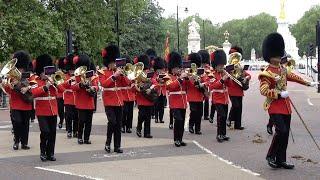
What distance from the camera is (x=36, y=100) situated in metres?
10.5

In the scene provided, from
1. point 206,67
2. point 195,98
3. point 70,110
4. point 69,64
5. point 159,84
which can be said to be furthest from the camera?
point 206,67

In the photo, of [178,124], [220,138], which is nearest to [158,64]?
[220,138]

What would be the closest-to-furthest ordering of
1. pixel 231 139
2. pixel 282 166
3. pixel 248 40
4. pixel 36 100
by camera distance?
pixel 282 166
pixel 36 100
pixel 231 139
pixel 248 40

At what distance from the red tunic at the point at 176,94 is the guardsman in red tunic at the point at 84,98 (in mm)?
1588

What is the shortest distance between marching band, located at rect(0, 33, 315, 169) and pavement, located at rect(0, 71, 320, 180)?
0.33 metres

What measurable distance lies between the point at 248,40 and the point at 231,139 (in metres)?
104

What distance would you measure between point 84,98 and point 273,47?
15.2 feet

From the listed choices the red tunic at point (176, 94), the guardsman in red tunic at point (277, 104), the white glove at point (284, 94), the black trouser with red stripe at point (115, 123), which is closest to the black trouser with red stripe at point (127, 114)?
the red tunic at point (176, 94)

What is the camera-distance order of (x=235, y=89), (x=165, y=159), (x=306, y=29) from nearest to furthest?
(x=165, y=159)
(x=235, y=89)
(x=306, y=29)

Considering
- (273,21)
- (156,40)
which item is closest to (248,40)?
(273,21)

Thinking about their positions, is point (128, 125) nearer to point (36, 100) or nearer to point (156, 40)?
point (36, 100)

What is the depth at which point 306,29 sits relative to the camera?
109438mm

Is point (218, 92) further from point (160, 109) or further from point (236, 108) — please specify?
point (160, 109)

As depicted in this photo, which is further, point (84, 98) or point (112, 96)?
point (84, 98)
